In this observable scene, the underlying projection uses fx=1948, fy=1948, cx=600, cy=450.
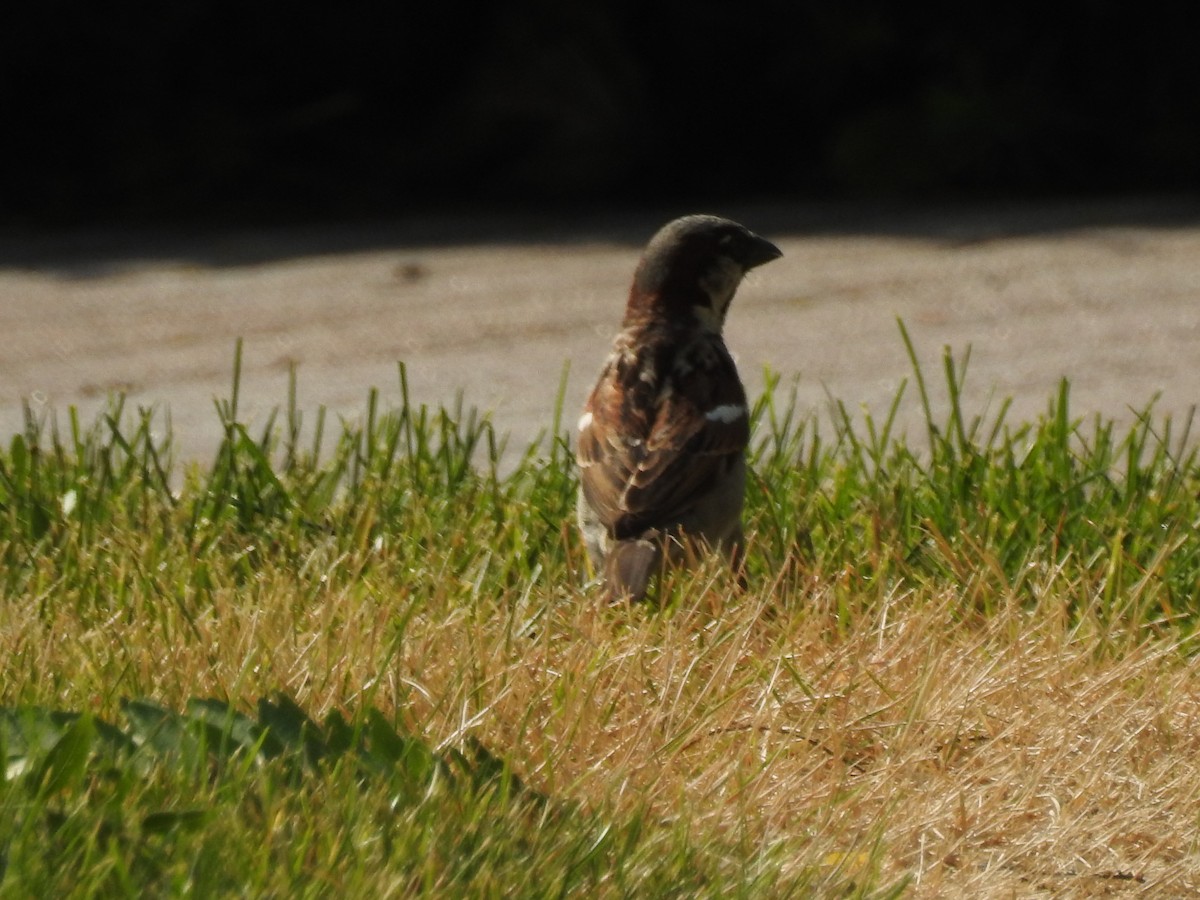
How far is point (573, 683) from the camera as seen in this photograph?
11.0ft

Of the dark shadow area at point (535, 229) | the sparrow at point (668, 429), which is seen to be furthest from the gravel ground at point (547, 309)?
the sparrow at point (668, 429)

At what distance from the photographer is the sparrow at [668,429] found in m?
4.07

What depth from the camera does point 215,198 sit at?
1320 cm

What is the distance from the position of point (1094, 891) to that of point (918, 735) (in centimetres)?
46

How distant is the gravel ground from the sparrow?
1.28 metres

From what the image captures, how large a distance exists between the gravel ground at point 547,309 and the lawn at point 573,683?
1.68 meters

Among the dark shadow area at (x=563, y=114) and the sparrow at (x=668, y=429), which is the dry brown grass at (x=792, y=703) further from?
the dark shadow area at (x=563, y=114)

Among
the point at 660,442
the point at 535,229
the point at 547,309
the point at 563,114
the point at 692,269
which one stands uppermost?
the point at 563,114

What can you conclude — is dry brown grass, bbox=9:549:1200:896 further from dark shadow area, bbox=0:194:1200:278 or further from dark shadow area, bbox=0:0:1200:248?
dark shadow area, bbox=0:0:1200:248

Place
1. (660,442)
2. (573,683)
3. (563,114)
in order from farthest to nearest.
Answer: (563,114)
(660,442)
(573,683)

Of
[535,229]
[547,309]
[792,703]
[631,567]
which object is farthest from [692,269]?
[535,229]

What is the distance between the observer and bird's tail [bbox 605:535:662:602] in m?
3.93

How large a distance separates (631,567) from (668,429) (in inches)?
15.5

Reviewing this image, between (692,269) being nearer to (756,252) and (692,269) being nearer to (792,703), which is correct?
(756,252)
